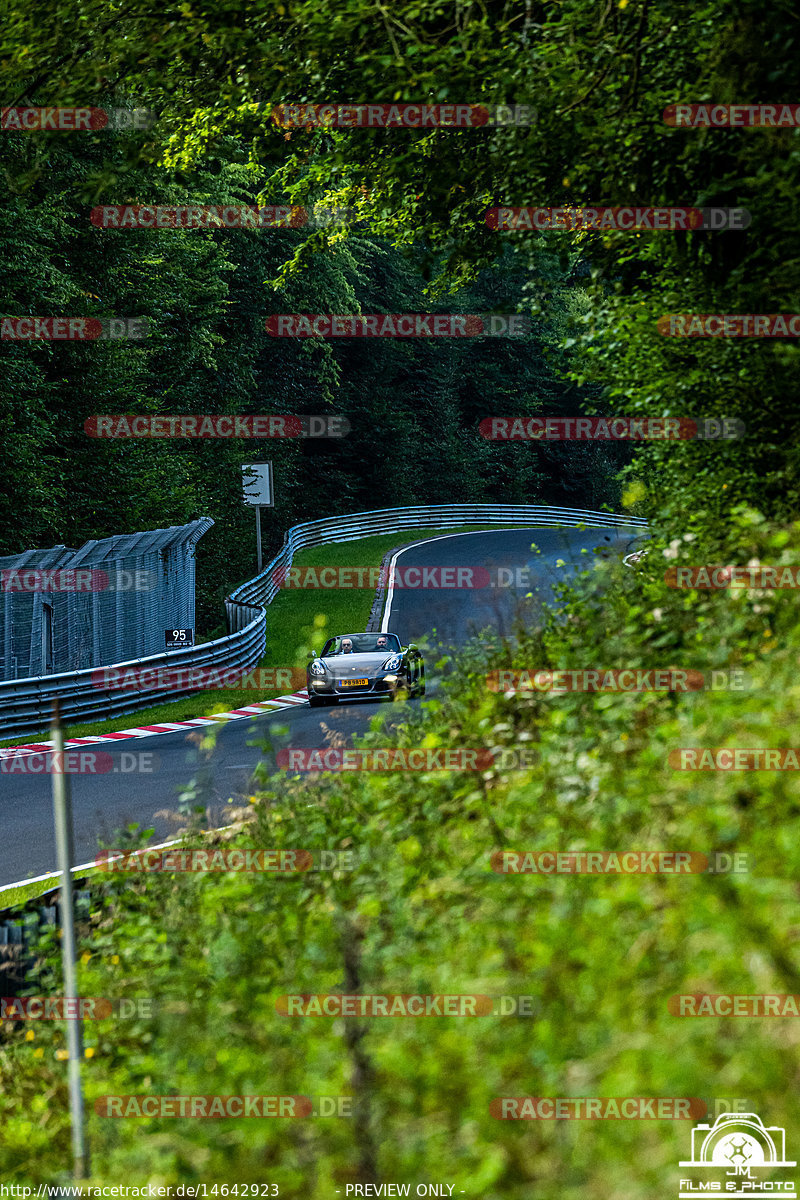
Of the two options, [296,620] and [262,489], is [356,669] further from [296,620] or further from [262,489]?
[296,620]

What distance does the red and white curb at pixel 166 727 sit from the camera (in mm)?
17266

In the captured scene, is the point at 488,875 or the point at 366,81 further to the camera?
the point at 366,81

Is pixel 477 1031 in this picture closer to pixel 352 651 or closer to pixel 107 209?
pixel 352 651

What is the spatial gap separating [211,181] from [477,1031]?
34.6 meters

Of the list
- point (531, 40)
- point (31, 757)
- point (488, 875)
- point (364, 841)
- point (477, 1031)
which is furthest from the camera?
point (31, 757)

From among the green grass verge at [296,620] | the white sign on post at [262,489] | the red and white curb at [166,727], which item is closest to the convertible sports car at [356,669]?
the green grass verge at [296,620]

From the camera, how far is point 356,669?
1894 centimetres

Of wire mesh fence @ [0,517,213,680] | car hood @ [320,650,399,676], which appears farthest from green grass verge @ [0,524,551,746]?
wire mesh fence @ [0,517,213,680]

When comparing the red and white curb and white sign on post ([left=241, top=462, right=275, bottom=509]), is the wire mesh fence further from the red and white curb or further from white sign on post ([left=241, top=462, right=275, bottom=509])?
white sign on post ([left=241, top=462, right=275, bottom=509])

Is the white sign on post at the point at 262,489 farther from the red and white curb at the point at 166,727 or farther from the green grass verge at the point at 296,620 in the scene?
the red and white curb at the point at 166,727

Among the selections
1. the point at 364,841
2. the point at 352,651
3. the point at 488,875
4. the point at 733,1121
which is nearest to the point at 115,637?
the point at 352,651

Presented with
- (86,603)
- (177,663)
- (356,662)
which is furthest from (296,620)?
(356,662)

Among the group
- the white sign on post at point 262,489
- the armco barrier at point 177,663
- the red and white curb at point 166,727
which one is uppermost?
the white sign on post at point 262,489

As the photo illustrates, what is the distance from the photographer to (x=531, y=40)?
1147 cm
